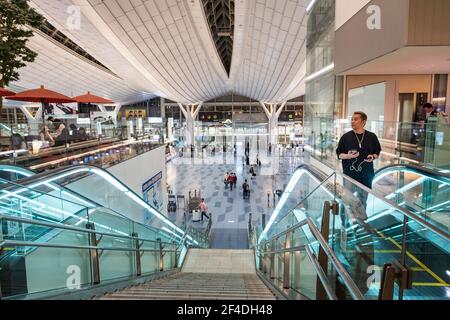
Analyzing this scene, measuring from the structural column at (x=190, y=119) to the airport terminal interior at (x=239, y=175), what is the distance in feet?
58.7

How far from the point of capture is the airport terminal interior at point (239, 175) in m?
2.54

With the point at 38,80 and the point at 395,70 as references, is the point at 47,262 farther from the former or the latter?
the point at 38,80

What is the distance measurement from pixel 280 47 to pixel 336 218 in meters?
18.1

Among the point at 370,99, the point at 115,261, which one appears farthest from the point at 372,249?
the point at 370,99

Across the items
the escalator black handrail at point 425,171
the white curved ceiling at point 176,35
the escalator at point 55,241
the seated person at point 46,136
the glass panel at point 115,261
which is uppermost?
the white curved ceiling at point 176,35

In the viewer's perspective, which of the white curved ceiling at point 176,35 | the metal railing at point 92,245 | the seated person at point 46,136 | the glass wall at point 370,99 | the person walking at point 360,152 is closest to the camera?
the metal railing at point 92,245

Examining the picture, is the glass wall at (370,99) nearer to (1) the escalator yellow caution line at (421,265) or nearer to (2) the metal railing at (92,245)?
(2) the metal railing at (92,245)

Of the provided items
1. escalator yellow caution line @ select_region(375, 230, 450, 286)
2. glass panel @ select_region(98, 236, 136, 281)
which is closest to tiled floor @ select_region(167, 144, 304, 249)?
glass panel @ select_region(98, 236, 136, 281)

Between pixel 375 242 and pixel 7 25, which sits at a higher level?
pixel 7 25

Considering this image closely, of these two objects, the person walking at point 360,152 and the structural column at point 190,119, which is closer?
the person walking at point 360,152

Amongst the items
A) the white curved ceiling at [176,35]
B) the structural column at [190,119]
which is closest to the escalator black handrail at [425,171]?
the white curved ceiling at [176,35]

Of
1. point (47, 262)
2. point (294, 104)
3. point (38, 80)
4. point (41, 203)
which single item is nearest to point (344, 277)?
point (47, 262)

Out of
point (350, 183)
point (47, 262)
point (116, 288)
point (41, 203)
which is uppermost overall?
point (350, 183)
